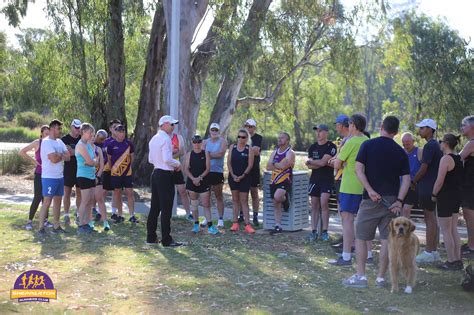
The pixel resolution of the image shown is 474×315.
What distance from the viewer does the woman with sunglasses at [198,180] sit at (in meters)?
11.0

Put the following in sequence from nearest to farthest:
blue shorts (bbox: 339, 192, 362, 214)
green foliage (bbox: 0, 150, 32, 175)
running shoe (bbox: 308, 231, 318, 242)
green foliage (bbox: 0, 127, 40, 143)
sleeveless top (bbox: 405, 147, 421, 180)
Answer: blue shorts (bbox: 339, 192, 362, 214) < sleeveless top (bbox: 405, 147, 421, 180) < running shoe (bbox: 308, 231, 318, 242) < green foliage (bbox: 0, 150, 32, 175) < green foliage (bbox: 0, 127, 40, 143)

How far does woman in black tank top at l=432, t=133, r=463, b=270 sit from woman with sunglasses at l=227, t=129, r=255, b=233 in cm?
356

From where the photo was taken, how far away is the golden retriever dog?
22.9 feet

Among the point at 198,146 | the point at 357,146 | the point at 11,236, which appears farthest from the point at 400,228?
the point at 11,236

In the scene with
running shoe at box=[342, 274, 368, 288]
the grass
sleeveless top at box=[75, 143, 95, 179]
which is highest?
sleeveless top at box=[75, 143, 95, 179]

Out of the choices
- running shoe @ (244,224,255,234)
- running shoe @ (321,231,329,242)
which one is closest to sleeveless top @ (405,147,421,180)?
running shoe @ (321,231,329,242)

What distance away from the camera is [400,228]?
22.8 ft

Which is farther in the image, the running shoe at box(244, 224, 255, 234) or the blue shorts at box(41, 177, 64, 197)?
the running shoe at box(244, 224, 255, 234)

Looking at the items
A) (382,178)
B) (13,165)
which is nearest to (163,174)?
(382,178)

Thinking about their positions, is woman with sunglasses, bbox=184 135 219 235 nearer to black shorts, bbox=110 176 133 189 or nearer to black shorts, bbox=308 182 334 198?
black shorts, bbox=110 176 133 189

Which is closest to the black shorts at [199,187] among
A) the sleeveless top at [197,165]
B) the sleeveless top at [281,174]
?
the sleeveless top at [197,165]

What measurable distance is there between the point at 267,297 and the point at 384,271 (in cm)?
142

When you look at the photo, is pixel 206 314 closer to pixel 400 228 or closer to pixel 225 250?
pixel 400 228

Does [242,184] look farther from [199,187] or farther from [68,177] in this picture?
[68,177]
